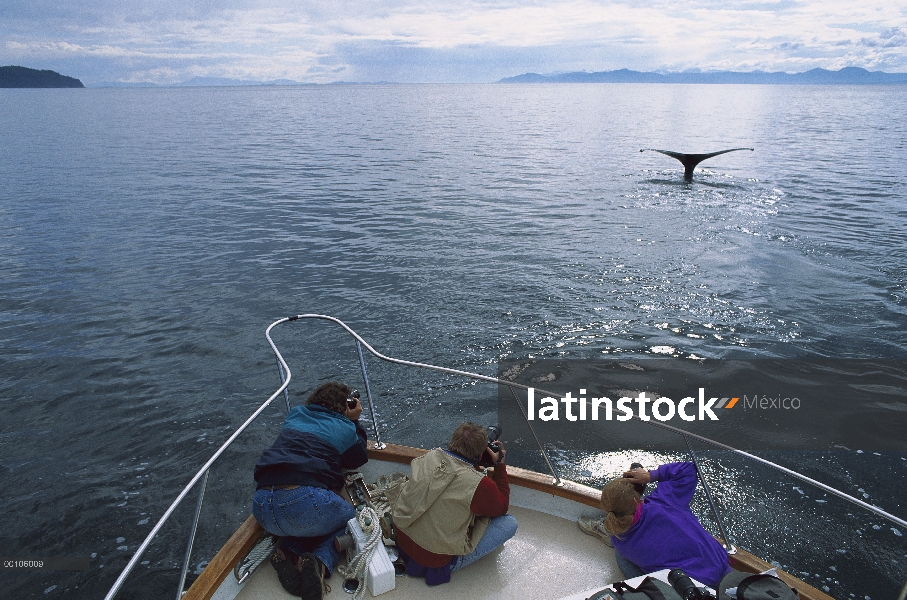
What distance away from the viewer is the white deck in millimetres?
4637

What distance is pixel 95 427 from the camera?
988 cm

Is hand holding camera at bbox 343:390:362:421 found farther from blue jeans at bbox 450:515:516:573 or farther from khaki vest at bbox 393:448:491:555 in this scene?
blue jeans at bbox 450:515:516:573

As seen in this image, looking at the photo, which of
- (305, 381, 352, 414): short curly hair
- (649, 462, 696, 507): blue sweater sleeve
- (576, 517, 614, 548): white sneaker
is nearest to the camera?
(649, 462, 696, 507): blue sweater sleeve

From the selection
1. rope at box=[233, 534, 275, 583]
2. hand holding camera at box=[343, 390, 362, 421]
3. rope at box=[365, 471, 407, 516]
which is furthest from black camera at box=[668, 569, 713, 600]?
rope at box=[233, 534, 275, 583]

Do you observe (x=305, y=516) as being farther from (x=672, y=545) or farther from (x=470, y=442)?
(x=672, y=545)

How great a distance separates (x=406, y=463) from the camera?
5984 millimetres

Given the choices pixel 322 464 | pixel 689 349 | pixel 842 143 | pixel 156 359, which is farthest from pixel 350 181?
pixel 842 143

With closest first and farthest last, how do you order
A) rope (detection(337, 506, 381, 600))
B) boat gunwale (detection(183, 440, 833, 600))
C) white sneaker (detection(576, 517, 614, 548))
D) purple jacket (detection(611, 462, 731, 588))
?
1. purple jacket (detection(611, 462, 731, 588))
2. boat gunwale (detection(183, 440, 833, 600))
3. rope (detection(337, 506, 381, 600))
4. white sneaker (detection(576, 517, 614, 548))

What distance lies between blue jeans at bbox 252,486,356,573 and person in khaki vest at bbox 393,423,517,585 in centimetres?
52

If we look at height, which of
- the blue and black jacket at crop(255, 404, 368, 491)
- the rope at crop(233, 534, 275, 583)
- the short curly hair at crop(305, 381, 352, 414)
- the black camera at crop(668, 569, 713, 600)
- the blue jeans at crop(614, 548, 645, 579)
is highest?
the short curly hair at crop(305, 381, 352, 414)

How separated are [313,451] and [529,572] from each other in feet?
6.66

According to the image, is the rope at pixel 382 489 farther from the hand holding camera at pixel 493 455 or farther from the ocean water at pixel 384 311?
the ocean water at pixel 384 311

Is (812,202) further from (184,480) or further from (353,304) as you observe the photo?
(184,480)

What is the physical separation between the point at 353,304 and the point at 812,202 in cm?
2239
